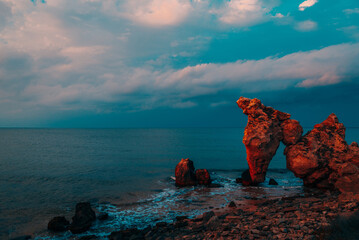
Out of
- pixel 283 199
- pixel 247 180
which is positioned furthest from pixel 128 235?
pixel 247 180

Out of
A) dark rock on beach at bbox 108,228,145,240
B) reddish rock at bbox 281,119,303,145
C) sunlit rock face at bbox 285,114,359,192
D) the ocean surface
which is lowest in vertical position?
the ocean surface

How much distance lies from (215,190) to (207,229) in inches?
545

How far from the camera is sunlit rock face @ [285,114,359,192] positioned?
23.8 m

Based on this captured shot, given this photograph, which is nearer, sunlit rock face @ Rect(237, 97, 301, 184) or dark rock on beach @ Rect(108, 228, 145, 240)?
dark rock on beach @ Rect(108, 228, 145, 240)

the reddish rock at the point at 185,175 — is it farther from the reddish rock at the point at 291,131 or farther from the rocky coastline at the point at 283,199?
the reddish rock at the point at 291,131

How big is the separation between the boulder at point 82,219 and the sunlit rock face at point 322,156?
22240 millimetres

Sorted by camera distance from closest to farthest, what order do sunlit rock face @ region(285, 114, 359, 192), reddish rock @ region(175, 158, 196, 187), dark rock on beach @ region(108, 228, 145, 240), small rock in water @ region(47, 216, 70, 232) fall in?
dark rock on beach @ region(108, 228, 145, 240) → small rock in water @ region(47, 216, 70, 232) → sunlit rock face @ region(285, 114, 359, 192) → reddish rock @ region(175, 158, 196, 187)

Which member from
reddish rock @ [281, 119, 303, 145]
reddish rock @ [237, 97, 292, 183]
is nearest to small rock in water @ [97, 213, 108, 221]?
reddish rock @ [237, 97, 292, 183]

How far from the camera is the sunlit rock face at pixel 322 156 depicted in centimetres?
2375

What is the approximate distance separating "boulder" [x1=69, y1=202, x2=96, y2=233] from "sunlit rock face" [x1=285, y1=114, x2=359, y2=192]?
73.0ft

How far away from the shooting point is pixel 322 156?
24.1 m

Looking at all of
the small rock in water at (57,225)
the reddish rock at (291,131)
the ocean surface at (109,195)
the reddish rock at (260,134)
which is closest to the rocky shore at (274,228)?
the ocean surface at (109,195)

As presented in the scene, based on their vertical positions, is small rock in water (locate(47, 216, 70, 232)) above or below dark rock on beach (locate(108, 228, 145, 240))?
below

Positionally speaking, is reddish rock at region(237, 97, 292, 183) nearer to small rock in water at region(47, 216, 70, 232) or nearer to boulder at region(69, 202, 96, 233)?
boulder at region(69, 202, 96, 233)
